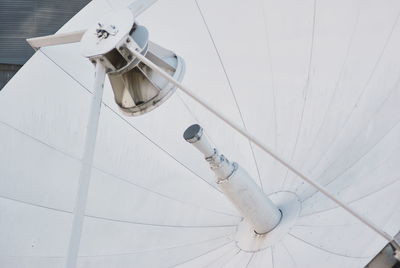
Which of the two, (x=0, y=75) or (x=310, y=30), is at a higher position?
(x=0, y=75)

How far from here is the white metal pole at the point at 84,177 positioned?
4570 millimetres

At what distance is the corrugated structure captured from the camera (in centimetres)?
1137

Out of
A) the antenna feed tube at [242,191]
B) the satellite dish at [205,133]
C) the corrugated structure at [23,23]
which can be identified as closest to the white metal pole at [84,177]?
the antenna feed tube at [242,191]

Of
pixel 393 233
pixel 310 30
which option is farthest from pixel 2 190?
pixel 393 233

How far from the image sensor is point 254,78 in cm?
656

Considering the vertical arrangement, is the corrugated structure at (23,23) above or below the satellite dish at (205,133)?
above

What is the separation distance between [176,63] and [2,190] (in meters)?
1.84

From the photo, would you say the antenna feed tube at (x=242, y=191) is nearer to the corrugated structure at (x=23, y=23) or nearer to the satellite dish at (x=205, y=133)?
the satellite dish at (x=205, y=133)

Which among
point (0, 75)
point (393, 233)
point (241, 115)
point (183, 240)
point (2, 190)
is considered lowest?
point (393, 233)

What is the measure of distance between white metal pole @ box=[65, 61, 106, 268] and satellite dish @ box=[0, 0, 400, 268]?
81cm

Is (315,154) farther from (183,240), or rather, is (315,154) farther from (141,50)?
(141,50)

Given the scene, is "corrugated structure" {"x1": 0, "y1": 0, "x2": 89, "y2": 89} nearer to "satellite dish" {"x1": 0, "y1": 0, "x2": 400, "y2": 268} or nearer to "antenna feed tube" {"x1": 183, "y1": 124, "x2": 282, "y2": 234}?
"satellite dish" {"x1": 0, "y1": 0, "x2": 400, "y2": 268}

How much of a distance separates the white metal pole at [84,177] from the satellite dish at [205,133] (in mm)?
805

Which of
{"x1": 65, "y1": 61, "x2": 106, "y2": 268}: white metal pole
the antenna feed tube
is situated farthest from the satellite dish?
{"x1": 65, "y1": 61, "x2": 106, "y2": 268}: white metal pole
